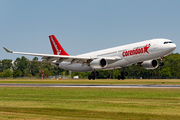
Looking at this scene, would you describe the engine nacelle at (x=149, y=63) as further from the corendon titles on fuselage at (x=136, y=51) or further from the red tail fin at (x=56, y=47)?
the red tail fin at (x=56, y=47)

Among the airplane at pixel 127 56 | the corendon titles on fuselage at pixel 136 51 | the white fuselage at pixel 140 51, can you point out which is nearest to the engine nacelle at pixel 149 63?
the airplane at pixel 127 56

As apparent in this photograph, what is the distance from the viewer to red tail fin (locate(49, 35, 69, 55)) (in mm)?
71438

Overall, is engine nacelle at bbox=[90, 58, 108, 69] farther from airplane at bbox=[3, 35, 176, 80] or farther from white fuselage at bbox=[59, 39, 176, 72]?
white fuselage at bbox=[59, 39, 176, 72]

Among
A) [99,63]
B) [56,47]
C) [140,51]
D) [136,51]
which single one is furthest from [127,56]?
[56,47]

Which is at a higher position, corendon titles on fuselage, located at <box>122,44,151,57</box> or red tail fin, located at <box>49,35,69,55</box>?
red tail fin, located at <box>49,35,69,55</box>

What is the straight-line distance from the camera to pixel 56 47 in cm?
Answer: 7250

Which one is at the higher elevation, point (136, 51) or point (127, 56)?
point (136, 51)

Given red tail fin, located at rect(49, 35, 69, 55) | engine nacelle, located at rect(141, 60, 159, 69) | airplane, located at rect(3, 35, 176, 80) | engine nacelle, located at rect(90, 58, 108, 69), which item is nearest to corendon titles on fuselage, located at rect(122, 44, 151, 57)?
airplane, located at rect(3, 35, 176, 80)

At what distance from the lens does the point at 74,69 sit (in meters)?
66.9

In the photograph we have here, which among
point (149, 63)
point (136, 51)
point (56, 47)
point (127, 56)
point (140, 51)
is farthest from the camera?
point (56, 47)

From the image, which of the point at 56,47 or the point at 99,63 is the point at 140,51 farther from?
the point at 56,47

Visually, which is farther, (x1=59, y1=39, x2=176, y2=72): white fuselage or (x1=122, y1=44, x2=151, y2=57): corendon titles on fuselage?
(x1=122, y1=44, x2=151, y2=57): corendon titles on fuselage

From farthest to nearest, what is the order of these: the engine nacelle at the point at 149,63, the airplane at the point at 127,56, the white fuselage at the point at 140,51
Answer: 1. the engine nacelle at the point at 149,63
2. the airplane at the point at 127,56
3. the white fuselage at the point at 140,51

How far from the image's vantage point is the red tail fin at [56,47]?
71438 mm
